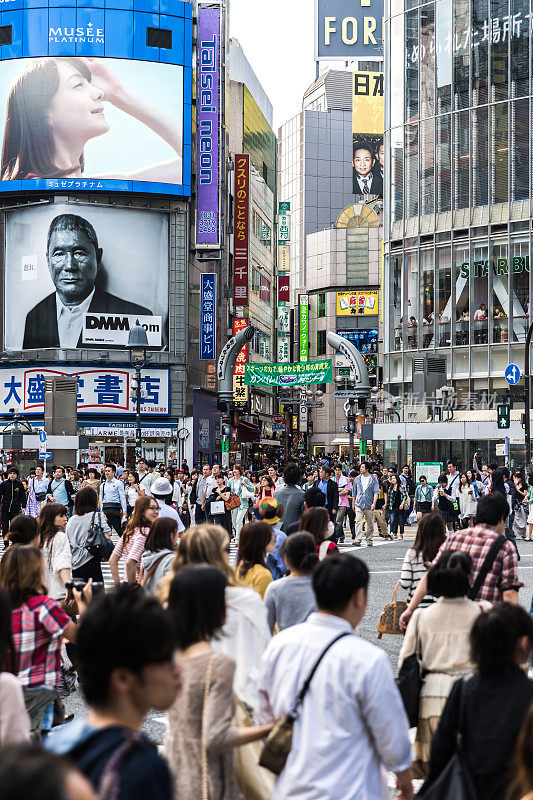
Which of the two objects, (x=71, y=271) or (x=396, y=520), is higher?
(x=71, y=271)

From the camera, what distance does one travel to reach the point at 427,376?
4781 centimetres

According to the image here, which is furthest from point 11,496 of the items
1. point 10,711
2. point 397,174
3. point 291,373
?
point 397,174

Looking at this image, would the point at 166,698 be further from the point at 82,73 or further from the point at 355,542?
the point at 82,73

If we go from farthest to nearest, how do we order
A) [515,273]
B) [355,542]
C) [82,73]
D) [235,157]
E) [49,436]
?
1. [235,157]
2. [82,73]
3. [515,273]
4. [49,436]
5. [355,542]

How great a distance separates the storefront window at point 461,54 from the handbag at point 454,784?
5613 centimetres

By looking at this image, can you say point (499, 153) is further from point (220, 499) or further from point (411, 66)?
point (220, 499)

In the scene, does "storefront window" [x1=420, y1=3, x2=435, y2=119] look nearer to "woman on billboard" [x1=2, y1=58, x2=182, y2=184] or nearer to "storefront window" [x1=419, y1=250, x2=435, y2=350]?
"storefront window" [x1=419, y1=250, x2=435, y2=350]

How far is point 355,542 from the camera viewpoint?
27.3m

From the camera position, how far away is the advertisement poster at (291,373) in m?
50.8

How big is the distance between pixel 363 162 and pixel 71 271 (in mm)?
84831

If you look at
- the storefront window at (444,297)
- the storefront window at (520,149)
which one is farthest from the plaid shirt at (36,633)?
the storefront window at (444,297)

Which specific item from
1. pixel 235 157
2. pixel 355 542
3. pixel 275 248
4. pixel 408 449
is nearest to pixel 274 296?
pixel 275 248

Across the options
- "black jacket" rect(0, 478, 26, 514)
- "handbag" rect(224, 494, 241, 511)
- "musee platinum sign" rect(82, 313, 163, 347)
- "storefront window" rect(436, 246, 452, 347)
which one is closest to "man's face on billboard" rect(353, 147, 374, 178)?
"storefront window" rect(436, 246, 452, 347)

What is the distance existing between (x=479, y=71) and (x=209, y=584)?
55902 mm
